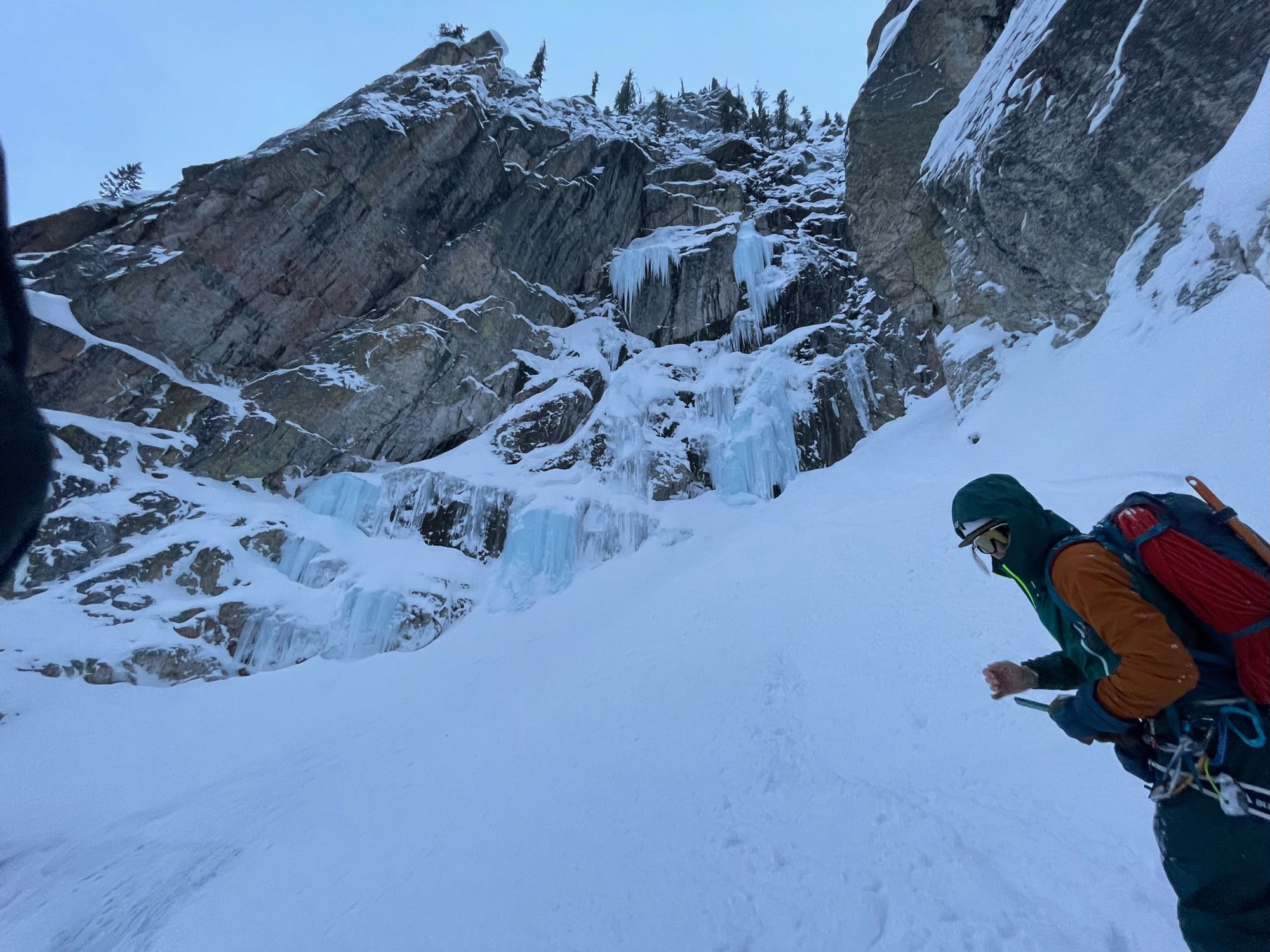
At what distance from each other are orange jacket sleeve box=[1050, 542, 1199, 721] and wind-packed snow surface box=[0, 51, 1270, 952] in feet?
6.74

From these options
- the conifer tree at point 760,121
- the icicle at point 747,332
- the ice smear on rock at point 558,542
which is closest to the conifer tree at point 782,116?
the conifer tree at point 760,121

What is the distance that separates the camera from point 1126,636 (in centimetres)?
163

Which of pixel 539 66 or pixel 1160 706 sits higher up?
pixel 539 66

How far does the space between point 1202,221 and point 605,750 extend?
11.7 meters

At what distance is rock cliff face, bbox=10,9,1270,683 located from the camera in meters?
11.7

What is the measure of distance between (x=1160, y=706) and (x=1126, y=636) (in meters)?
0.20

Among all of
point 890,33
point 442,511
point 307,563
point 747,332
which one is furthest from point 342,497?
point 890,33

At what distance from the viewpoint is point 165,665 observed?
13234mm

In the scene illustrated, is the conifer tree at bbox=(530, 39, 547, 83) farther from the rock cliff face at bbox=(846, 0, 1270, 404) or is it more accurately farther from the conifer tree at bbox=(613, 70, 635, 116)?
Answer: the rock cliff face at bbox=(846, 0, 1270, 404)

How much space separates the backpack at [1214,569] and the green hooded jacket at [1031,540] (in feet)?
A: 0.77

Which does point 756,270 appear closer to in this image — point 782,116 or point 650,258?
point 650,258

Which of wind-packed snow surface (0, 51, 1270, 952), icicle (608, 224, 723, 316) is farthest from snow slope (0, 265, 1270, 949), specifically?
icicle (608, 224, 723, 316)

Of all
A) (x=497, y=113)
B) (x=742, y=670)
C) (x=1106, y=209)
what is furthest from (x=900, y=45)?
(x=742, y=670)

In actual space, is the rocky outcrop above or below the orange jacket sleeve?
above
